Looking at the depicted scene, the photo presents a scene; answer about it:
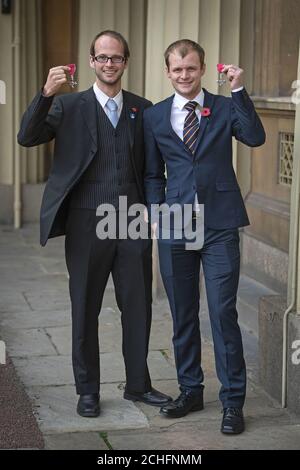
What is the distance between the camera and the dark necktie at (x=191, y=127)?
5.01 m

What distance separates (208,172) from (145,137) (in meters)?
0.45

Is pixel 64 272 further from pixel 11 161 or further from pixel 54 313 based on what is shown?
pixel 11 161

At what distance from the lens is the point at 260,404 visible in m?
5.51

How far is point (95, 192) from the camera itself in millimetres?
5176

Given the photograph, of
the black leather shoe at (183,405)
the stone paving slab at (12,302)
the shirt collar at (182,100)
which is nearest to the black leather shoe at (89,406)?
the black leather shoe at (183,405)

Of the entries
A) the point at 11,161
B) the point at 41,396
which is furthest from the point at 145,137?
the point at 11,161

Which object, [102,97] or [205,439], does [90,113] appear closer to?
[102,97]

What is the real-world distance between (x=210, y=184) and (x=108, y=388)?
5.04 feet

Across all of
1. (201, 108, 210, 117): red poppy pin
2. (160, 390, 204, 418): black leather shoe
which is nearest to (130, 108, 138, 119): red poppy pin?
(201, 108, 210, 117): red poppy pin

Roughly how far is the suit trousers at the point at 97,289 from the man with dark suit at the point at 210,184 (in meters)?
0.24

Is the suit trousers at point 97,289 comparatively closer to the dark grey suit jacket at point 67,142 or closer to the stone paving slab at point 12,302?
the dark grey suit jacket at point 67,142

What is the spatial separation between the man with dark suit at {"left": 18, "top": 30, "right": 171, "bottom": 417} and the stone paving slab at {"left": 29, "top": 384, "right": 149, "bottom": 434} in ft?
0.30

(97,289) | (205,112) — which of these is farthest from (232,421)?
(205,112)
